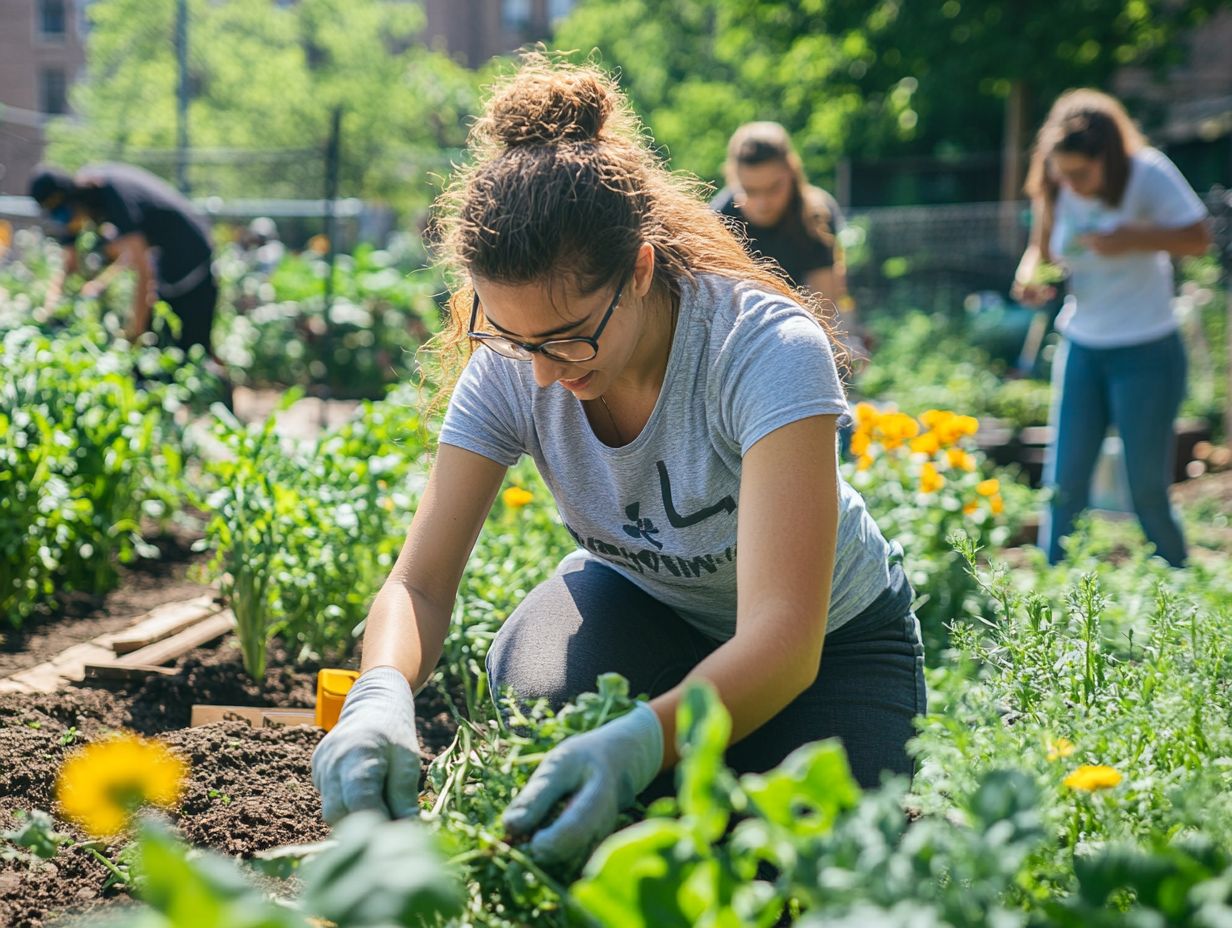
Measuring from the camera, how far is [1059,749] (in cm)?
130

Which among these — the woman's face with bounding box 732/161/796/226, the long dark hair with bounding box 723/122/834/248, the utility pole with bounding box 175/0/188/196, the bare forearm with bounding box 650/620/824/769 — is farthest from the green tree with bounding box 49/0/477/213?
the bare forearm with bounding box 650/620/824/769

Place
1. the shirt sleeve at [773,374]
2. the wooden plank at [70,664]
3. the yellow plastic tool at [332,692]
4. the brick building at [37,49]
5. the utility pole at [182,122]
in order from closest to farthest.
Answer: the shirt sleeve at [773,374] < the yellow plastic tool at [332,692] < the wooden plank at [70,664] < the utility pole at [182,122] < the brick building at [37,49]

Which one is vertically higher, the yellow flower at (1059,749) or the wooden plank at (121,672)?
the yellow flower at (1059,749)

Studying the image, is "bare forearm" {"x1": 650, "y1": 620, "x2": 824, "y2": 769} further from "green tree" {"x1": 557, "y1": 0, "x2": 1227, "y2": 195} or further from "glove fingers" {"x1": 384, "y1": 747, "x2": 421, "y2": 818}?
"green tree" {"x1": 557, "y1": 0, "x2": 1227, "y2": 195}

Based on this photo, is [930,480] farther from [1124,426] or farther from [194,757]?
[194,757]

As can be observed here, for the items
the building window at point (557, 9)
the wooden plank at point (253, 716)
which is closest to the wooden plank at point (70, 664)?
the wooden plank at point (253, 716)

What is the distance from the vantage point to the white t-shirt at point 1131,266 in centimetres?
380

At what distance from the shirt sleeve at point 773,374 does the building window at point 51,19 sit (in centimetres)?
3941

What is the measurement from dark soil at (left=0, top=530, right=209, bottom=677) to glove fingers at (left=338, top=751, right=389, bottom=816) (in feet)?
5.69

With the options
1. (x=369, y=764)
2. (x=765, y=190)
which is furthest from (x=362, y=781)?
(x=765, y=190)

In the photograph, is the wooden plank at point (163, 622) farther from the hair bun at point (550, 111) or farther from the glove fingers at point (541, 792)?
the glove fingers at point (541, 792)

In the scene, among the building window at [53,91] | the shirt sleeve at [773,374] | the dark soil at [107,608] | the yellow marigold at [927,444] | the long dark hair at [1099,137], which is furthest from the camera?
the building window at [53,91]

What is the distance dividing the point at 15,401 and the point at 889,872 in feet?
9.49

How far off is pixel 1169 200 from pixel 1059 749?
3.00 metres
